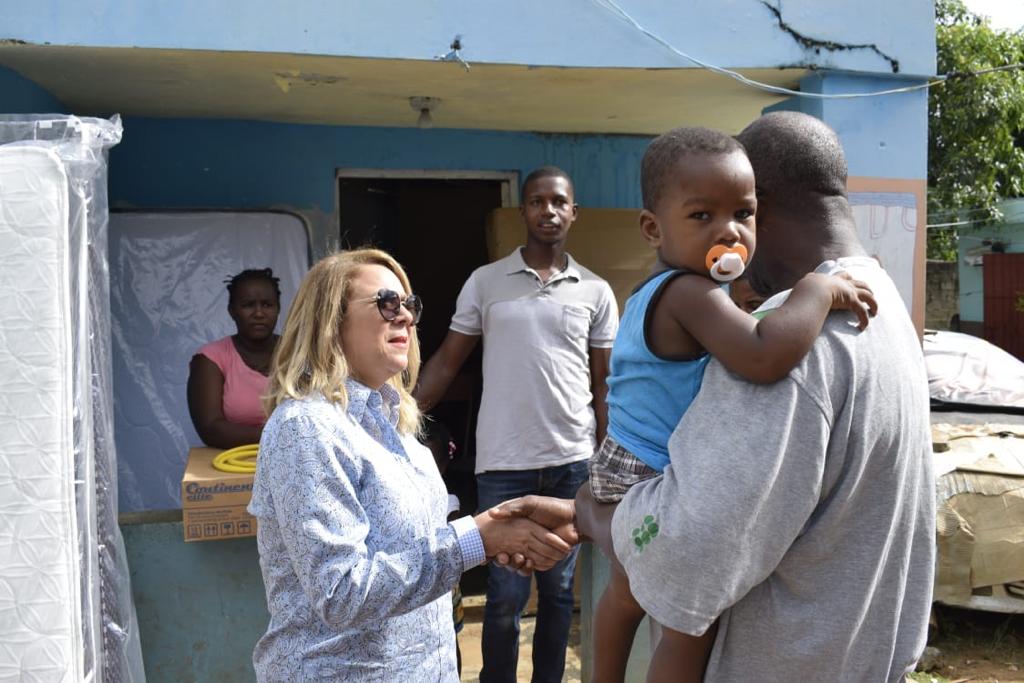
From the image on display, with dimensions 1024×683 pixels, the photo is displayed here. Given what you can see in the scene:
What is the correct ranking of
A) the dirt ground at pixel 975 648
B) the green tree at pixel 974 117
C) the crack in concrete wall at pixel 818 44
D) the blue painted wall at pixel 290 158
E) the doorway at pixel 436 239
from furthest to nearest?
the green tree at pixel 974 117 → the doorway at pixel 436 239 → the blue painted wall at pixel 290 158 → the dirt ground at pixel 975 648 → the crack in concrete wall at pixel 818 44

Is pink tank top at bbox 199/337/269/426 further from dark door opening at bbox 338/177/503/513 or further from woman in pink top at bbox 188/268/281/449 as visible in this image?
dark door opening at bbox 338/177/503/513

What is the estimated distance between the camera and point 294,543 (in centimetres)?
179

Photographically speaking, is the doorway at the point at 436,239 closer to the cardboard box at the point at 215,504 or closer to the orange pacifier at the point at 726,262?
the cardboard box at the point at 215,504

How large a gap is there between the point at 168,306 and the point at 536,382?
2707mm

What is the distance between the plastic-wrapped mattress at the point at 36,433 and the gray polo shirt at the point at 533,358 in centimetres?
185

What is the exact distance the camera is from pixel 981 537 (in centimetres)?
539

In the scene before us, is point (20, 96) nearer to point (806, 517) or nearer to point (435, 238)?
point (806, 517)

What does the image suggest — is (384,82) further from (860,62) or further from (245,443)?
(860,62)

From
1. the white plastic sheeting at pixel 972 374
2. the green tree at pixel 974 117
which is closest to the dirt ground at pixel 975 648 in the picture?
the white plastic sheeting at pixel 972 374

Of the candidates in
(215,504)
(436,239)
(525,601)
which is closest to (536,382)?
(525,601)

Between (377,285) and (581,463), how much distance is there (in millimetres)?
2233

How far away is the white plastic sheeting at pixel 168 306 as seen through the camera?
542cm

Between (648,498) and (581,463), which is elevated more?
(648,498)

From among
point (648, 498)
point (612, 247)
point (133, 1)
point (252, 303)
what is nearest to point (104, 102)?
point (133, 1)
